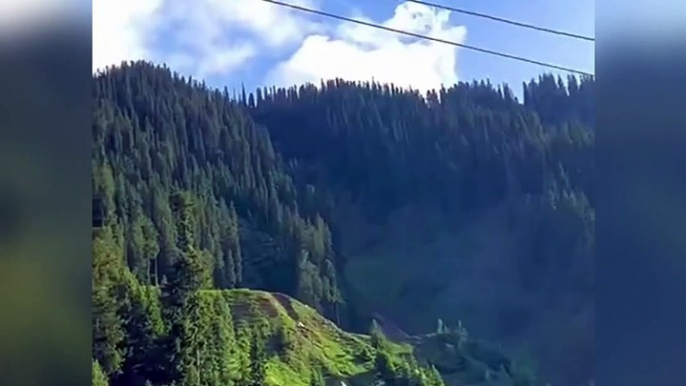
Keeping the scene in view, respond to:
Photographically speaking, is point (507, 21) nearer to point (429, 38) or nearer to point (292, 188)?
point (429, 38)

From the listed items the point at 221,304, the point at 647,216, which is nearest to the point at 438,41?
the point at 647,216

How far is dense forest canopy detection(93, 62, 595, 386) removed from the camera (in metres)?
1.89

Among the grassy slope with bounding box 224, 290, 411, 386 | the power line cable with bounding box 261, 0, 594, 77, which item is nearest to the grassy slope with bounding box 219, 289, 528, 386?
the grassy slope with bounding box 224, 290, 411, 386

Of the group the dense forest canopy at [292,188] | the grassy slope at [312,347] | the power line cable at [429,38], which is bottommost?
the grassy slope at [312,347]

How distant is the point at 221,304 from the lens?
7.27 feet

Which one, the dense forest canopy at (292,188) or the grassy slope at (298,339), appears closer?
the dense forest canopy at (292,188)

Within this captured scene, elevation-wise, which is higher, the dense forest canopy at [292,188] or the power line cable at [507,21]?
the power line cable at [507,21]

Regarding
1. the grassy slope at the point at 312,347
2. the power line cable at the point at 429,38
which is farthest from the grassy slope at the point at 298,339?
the power line cable at the point at 429,38

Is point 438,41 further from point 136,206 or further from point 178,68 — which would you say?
point 136,206

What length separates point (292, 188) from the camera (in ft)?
6.98

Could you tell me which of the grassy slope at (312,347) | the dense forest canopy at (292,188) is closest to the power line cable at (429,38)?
the dense forest canopy at (292,188)

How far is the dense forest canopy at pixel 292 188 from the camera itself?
6.21 ft

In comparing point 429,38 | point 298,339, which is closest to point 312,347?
point 298,339

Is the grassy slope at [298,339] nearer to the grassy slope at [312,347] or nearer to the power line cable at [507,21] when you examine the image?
the grassy slope at [312,347]
